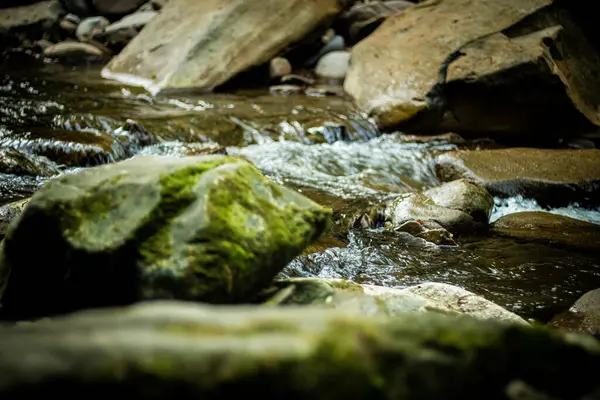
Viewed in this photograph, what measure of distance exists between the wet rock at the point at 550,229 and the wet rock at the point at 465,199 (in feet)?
0.76

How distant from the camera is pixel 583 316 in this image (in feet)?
12.8

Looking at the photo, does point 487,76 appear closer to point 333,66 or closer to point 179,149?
point 333,66

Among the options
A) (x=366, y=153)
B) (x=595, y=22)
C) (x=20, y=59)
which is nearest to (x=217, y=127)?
(x=366, y=153)

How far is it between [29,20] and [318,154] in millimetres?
14747

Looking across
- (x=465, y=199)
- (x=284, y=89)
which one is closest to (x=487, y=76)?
(x=465, y=199)

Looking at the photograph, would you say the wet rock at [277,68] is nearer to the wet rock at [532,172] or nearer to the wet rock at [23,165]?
the wet rock at [532,172]

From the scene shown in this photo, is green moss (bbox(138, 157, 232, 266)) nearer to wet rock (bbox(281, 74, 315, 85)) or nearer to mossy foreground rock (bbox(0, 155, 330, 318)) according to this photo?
mossy foreground rock (bbox(0, 155, 330, 318))

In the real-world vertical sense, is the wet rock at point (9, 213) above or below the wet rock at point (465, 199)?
above

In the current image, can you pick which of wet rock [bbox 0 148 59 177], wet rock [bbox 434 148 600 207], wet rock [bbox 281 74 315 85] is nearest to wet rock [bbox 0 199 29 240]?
wet rock [bbox 0 148 59 177]

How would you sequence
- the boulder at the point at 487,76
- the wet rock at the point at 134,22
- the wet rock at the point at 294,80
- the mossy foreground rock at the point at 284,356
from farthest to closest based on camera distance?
the wet rock at the point at 134,22, the wet rock at the point at 294,80, the boulder at the point at 487,76, the mossy foreground rock at the point at 284,356

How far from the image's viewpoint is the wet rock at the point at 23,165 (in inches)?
249

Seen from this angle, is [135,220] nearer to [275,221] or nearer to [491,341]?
[275,221]

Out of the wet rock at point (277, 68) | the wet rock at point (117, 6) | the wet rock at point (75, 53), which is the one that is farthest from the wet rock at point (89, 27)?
the wet rock at point (277, 68)

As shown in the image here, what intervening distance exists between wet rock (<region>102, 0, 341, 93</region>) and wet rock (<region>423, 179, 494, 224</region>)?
6.70 m
